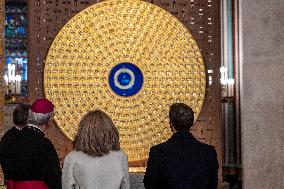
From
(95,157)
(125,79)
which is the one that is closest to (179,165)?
(95,157)

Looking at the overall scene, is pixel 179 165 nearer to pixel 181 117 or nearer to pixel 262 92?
pixel 181 117

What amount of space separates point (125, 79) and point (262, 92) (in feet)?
6.49

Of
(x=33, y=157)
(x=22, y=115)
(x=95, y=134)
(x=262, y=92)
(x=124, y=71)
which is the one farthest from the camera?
(x=124, y=71)

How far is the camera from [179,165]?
2.88 m

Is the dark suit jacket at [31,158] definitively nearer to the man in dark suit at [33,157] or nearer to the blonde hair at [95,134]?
the man in dark suit at [33,157]

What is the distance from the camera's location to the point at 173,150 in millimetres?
2885

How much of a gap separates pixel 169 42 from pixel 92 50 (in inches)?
33.1

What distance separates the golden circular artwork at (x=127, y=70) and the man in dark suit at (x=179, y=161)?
2.97m

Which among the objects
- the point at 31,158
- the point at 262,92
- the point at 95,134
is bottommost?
the point at 31,158

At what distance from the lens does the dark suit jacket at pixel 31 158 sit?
3330mm

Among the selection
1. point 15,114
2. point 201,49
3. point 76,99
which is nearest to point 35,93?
point 76,99

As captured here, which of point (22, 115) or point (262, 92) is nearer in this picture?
point (22, 115)

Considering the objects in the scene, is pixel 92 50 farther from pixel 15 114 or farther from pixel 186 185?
pixel 186 185

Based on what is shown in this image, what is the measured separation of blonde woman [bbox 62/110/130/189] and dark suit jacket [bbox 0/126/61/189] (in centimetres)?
65
